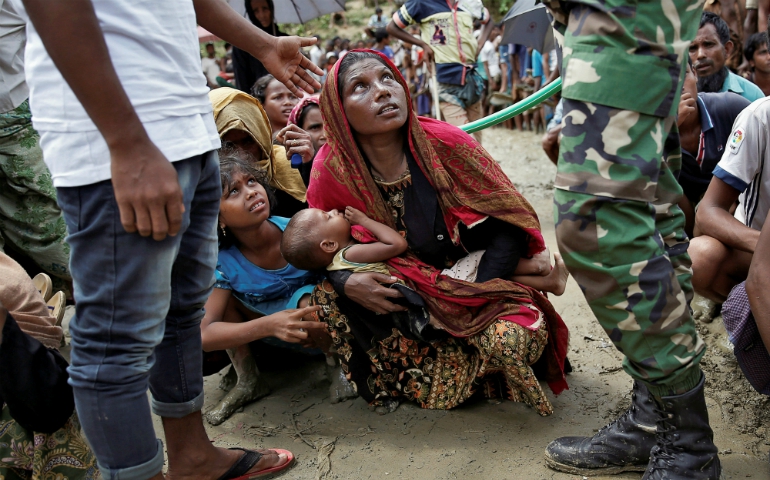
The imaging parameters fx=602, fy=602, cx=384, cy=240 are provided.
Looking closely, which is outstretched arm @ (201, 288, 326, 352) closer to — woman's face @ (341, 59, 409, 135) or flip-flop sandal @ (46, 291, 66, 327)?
flip-flop sandal @ (46, 291, 66, 327)

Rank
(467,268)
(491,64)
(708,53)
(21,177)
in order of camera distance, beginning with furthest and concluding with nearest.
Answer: (491,64), (708,53), (21,177), (467,268)

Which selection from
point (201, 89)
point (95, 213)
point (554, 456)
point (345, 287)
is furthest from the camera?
point (345, 287)

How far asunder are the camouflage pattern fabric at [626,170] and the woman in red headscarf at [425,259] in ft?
2.08

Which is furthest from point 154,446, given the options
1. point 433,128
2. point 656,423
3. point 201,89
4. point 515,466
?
point 433,128

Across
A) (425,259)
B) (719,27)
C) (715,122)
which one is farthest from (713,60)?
(425,259)

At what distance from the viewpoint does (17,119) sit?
9.60 feet

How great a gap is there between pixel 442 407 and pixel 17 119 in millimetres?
2434

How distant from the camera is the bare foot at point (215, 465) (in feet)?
5.50

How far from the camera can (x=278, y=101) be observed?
3373 mm

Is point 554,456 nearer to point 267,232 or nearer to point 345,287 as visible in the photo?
point 345,287

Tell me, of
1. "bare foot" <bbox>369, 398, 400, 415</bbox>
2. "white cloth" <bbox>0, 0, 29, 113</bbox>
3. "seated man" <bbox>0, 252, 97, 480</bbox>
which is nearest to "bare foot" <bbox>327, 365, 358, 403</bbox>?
"bare foot" <bbox>369, 398, 400, 415</bbox>

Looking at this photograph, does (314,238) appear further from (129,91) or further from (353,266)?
(129,91)

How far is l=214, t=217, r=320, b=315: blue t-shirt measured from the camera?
2385mm

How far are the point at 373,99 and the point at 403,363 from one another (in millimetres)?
987
